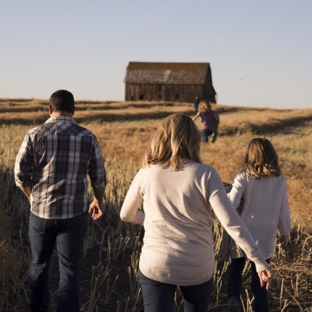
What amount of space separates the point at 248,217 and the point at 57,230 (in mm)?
1300

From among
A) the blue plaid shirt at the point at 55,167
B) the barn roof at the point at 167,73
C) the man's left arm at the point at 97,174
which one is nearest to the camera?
the blue plaid shirt at the point at 55,167

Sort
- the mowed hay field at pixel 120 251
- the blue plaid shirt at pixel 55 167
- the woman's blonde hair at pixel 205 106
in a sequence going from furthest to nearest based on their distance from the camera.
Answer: the woman's blonde hair at pixel 205 106
the mowed hay field at pixel 120 251
the blue plaid shirt at pixel 55 167

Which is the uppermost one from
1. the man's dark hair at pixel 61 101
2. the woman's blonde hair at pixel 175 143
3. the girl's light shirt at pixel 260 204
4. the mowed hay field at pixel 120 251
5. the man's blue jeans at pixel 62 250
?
the man's dark hair at pixel 61 101

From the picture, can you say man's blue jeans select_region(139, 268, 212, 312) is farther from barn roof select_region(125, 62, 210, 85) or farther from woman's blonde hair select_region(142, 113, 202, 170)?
barn roof select_region(125, 62, 210, 85)

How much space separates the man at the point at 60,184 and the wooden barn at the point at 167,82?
52.7 meters

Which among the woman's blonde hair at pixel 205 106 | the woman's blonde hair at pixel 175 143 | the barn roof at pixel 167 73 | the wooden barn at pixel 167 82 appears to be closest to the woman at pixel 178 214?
the woman's blonde hair at pixel 175 143

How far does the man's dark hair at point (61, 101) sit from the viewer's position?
11.5 ft

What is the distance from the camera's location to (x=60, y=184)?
11.4 feet

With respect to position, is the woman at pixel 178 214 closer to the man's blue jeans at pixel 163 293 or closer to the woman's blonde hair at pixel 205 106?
the man's blue jeans at pixel 163 293

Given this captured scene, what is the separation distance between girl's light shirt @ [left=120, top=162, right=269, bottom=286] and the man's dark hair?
120 centimetres

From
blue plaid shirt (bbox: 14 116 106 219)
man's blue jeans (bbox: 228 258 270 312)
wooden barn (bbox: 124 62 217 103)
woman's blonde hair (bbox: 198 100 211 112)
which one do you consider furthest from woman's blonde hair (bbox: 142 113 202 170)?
wooden barn (bbox: 124 62 217 103)

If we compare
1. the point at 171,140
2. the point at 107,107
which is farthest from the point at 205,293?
the point at 107,107

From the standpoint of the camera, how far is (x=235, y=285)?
3.88 m

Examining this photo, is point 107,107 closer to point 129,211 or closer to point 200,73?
point 200,73
